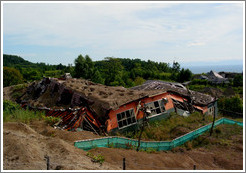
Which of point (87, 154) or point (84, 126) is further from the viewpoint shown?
point (84, 126)

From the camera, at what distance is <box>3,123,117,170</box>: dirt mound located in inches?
272

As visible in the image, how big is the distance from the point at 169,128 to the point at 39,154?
911 cm

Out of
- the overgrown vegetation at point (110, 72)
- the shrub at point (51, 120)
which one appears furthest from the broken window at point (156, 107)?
the overgrown vegetation at point (110, 72)

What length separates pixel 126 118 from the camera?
13.9m

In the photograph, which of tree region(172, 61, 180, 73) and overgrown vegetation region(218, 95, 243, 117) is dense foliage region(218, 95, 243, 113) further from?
tree region(172, 61, 180, 73)

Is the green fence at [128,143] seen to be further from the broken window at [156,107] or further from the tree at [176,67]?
the tree at [176,67]

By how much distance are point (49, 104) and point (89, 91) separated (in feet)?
11.3

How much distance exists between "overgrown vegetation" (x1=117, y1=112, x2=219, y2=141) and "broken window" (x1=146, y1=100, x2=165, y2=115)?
0.80 meters

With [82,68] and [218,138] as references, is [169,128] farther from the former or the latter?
[82,68]

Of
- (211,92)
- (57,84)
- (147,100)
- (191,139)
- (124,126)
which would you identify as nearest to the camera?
(191,139)

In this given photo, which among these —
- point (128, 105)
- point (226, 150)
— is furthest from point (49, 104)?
point (226, 150)

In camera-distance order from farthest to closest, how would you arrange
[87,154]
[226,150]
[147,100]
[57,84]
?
[57,84]
[147,100]
[226,150]
[87,154]

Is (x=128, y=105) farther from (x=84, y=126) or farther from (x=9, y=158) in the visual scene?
(x=9, y=158)

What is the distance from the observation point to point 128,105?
1411cm
